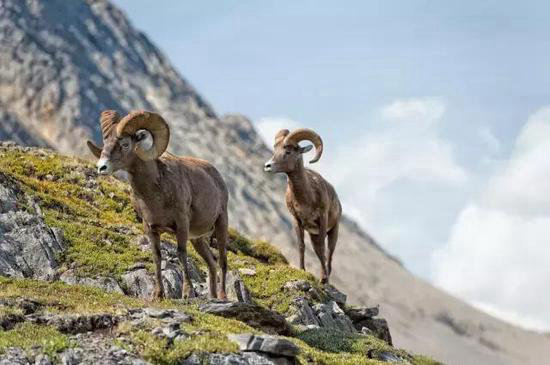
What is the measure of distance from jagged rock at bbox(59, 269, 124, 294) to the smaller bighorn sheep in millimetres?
6461

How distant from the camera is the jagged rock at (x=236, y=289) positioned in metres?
23.9

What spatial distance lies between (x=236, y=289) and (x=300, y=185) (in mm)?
5690

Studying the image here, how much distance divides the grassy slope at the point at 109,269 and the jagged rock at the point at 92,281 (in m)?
0.29

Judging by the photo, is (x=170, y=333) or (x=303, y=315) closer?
(x=170, y=333)

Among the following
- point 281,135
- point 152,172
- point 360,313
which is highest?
point 281,135

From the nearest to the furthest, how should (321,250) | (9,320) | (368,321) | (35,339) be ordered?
(35,339)
(9,320)
(368,321)
(321,250)

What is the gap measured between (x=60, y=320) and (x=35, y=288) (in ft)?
9.91

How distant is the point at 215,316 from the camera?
18.1m

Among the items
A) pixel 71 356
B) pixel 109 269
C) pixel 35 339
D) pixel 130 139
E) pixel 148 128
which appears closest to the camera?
pixel 71 356

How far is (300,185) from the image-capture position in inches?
1131

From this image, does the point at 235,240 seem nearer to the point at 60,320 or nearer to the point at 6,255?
the point at 6,255

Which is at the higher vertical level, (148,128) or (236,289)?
(148,128)

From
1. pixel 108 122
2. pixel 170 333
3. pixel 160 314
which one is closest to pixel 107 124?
pixel 108 122

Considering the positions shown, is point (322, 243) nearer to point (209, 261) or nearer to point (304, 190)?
point (304, 190)
